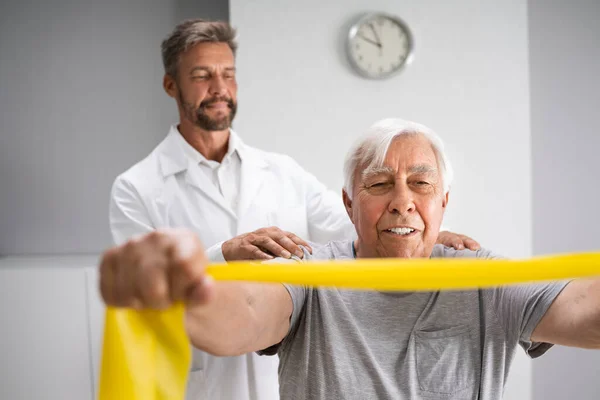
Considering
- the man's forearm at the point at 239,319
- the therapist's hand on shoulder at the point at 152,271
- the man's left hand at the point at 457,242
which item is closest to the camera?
the therapist's hand on shoulder at the point at 152,271

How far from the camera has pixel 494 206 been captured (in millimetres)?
3270

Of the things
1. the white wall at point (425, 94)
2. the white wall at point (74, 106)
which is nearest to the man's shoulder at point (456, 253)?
the white wall at point (425, 94)

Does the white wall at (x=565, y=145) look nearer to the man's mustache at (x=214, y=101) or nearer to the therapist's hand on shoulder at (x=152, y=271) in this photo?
the man's mustache at (x=214, y=101)

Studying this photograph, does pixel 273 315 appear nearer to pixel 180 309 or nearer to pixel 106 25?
pixel 180 309

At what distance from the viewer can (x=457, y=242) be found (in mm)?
1510

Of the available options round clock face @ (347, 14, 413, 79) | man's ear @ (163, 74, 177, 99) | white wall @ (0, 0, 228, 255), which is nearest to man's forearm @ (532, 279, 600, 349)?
man's ear @ (163, 74, 177, 99)

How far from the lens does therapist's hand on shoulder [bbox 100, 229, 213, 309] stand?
703mm

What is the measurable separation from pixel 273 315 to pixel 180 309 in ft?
1.47

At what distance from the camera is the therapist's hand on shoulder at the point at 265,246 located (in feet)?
4.62

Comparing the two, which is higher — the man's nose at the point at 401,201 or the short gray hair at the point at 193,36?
the short gray hair at the point at 193,36

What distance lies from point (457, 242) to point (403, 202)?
0.23 meters

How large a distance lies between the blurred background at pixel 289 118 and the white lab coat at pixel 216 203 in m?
1.05

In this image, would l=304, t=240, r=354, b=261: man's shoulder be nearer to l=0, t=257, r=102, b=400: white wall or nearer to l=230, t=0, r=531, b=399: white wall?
l=230, t=0, r=531, b=399: white wall

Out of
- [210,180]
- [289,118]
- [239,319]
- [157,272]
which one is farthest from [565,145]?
[157,272]
